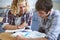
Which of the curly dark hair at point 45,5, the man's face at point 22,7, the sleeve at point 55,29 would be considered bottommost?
the sleeve at point 55,29

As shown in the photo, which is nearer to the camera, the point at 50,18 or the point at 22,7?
the point at 50,18

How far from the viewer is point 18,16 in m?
2.23

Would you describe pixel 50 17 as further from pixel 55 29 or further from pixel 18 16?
pixel 18 16

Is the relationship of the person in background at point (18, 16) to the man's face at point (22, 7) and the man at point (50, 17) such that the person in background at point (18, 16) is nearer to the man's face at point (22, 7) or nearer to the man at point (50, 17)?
the man's face at point (22, 7)

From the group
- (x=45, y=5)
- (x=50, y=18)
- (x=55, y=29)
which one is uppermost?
(x=45, y=5)

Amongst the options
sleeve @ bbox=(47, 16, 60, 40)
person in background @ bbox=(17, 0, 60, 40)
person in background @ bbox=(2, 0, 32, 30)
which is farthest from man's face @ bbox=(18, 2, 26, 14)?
sleeve @ bbox=(47, 16, 60, 40)

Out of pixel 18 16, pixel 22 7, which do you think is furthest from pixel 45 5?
pixel 18 16

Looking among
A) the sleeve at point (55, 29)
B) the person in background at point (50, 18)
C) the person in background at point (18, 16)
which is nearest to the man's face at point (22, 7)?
the person in background at point (18, 16)

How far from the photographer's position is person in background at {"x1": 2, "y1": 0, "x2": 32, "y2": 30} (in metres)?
2.14

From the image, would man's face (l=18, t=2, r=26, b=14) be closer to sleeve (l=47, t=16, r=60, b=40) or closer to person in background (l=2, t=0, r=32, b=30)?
person in background (l=2, t=0, r=32, b=30)

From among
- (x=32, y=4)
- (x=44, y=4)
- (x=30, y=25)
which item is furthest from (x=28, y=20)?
(x=44, y=4)

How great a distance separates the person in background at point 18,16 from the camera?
7.03 feet

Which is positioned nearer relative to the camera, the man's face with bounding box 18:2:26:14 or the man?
the man

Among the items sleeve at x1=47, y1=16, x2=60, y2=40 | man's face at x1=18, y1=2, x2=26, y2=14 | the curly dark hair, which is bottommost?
sleeve at x1=47, y1=16, x2=60, y2=40
